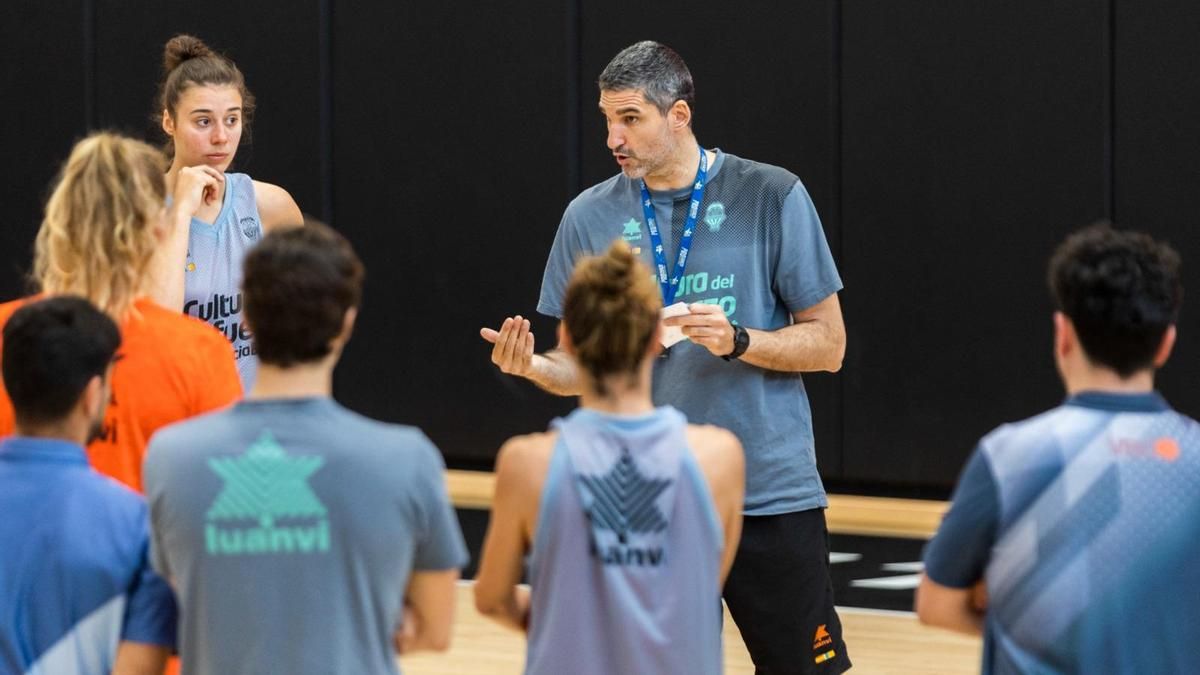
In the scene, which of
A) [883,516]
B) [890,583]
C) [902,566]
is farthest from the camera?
[883,516]

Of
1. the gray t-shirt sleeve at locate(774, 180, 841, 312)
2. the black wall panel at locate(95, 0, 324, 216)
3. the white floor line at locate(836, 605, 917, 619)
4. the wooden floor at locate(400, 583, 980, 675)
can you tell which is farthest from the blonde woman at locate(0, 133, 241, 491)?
the black wall panel at locate(95, 0, 324, 216)

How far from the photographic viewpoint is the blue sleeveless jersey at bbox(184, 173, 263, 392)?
3.75m

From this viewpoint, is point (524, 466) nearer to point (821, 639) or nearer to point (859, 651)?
point (821, 639)

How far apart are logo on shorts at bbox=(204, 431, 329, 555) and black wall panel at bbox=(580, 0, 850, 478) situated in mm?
5415

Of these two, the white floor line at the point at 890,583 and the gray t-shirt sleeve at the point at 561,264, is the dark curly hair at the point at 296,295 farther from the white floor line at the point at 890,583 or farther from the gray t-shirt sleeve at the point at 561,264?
the white floor line at the point at 890,583

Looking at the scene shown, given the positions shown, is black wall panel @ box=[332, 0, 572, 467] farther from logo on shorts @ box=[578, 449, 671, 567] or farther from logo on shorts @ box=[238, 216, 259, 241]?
logo on shorts @ box=[578, 449, 671, 567]

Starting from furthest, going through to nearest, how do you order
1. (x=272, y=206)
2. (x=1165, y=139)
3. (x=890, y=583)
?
(x=1165, y=139) < (x=890, y=583) < (x=272, y=206)

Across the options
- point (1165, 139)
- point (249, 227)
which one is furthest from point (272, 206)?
point (1165, 139)

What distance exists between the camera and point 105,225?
8.48 feet

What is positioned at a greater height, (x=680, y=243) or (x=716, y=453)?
(x=680, y=243)

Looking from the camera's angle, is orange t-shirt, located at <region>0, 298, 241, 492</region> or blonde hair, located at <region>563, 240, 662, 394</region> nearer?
blonde hair, located at <region>563, 240, 662, 394</region>

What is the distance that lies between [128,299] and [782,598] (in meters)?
1.65

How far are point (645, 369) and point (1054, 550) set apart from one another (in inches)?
22.8

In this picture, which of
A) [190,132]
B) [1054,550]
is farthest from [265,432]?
[190,132]
